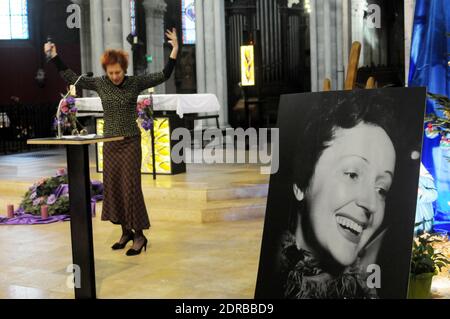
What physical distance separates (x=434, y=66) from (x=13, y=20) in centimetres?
1740

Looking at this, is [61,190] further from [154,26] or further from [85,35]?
[154,26]

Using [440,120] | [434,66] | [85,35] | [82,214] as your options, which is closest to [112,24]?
[85,35]

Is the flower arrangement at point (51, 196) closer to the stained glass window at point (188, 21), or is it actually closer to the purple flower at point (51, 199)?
the purple flower at point (51, 199)

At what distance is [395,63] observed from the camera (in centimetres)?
1375

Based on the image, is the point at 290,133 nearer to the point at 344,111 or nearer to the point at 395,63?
the point at 344,111

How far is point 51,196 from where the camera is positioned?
8078 mm

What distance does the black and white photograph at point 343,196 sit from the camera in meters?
3.22

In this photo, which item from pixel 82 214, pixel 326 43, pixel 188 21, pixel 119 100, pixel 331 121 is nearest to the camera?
pixel 331 121

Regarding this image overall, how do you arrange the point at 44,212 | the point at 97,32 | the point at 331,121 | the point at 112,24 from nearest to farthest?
1. the point at 331,121
2. the point at 44,212
3. the point at 112,24
4. the point at 97,32

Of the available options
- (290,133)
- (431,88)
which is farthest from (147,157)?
(290,133)

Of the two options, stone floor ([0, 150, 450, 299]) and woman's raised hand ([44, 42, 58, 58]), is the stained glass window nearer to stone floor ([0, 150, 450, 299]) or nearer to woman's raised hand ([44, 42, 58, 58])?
stone floor ([0, 150, 450, 299])

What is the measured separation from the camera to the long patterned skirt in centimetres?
566

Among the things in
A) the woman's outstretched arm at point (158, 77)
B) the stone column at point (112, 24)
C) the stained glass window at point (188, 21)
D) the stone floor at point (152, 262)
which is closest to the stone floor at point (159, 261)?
the stone floor at point (152, 262)

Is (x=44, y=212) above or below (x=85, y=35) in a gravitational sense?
below
